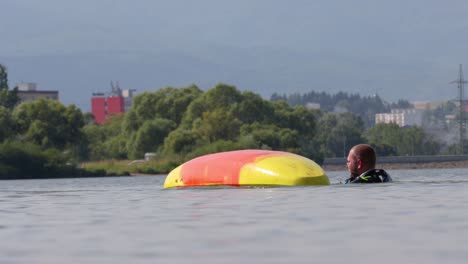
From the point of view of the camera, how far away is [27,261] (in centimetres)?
1022

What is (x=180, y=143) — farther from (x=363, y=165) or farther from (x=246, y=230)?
(x=246, y=230)

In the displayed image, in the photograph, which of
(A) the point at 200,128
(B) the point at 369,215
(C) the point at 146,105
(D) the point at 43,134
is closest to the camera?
A: (B) the point at 369,215

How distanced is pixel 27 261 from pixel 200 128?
116678 millimetres

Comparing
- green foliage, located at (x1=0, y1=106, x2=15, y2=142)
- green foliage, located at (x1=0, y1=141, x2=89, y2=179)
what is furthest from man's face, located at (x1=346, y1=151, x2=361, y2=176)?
green foliage, located at (x1=0, y1=106, x2=15, y2=142)

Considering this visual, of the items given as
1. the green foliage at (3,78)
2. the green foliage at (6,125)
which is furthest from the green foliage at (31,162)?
the green foliage at (3,78)

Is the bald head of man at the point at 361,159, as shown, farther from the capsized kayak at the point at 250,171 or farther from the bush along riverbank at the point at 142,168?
the bush along riverbank at the point at 142,168

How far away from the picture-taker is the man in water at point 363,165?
2216cm

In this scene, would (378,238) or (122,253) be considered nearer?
(122,253)

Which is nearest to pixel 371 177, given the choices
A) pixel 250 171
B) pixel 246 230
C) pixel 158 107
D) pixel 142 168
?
pixel 250 171

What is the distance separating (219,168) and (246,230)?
1407 centimetres

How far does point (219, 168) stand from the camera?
26844 mm

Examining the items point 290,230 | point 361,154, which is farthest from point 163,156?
point 290,230

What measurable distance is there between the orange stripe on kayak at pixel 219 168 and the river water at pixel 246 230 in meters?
5.95

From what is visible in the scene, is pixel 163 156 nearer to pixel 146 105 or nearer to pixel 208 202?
pixel 146 105
